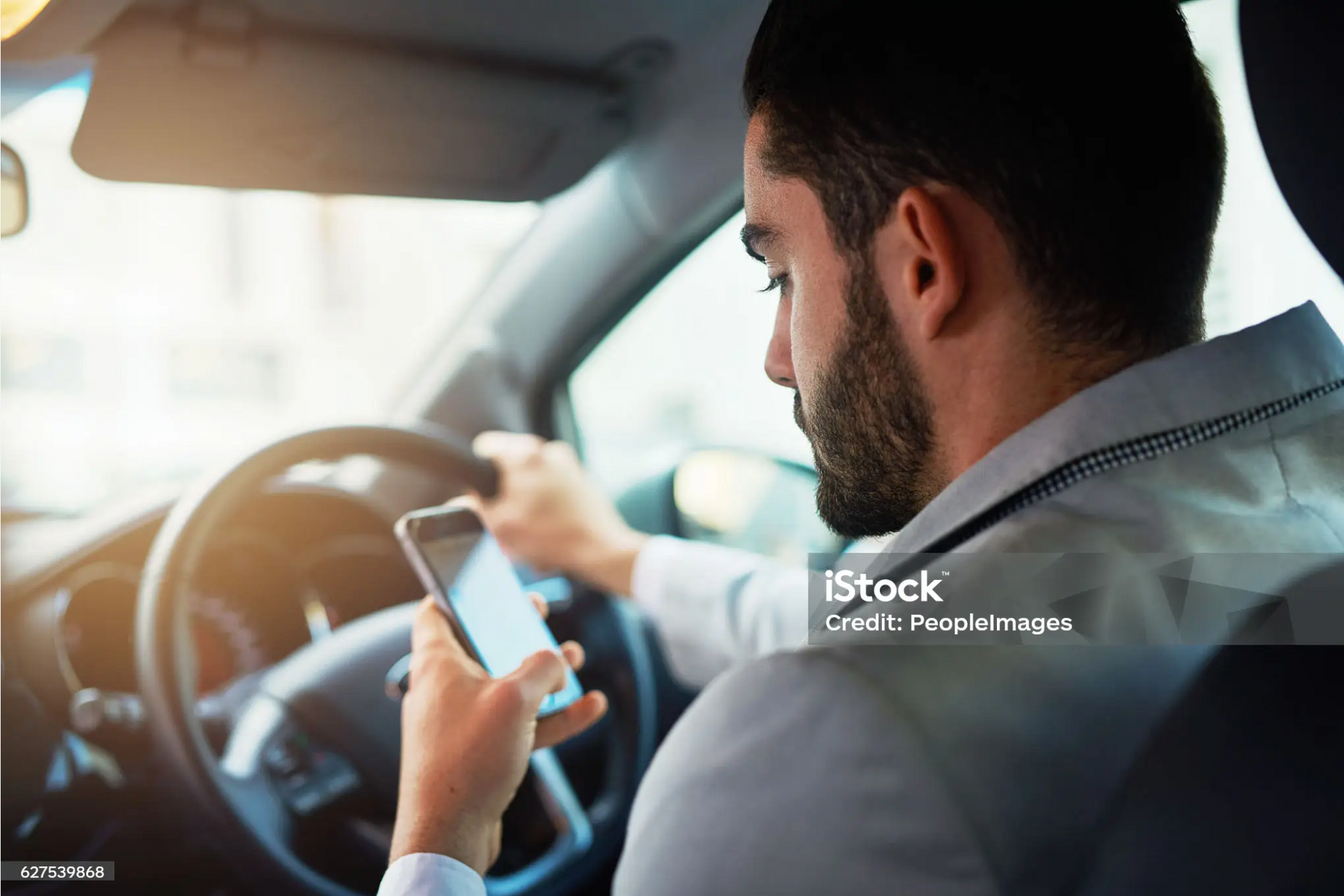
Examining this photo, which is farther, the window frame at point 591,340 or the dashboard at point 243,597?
the window frame at point 591,340

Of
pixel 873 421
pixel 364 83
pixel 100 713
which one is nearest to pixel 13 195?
pixel 364 83

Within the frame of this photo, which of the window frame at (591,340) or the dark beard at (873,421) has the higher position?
the window frame at (591,340)

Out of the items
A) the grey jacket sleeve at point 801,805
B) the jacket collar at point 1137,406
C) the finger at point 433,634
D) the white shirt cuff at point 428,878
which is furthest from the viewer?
the finger at point 433,634

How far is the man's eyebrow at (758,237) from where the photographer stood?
0.97 metres

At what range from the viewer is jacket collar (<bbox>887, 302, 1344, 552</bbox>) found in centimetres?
74

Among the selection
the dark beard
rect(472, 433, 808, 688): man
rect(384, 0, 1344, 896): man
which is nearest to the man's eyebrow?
rect(384, 0, 1344, 896): man

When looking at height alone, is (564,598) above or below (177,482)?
below

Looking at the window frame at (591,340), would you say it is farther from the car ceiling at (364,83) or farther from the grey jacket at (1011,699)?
the grey jacket at (1011,699)

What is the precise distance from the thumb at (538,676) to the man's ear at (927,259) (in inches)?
17.2

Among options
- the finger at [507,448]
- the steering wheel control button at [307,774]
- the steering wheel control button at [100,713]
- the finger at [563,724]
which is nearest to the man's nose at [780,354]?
the finger at [563,724]

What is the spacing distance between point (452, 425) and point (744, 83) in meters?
1.14

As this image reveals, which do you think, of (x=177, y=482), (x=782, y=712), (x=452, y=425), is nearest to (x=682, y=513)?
(x=452, y=425)

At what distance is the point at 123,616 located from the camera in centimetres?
152

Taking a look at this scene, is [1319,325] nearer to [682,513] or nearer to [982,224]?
[982,224]
